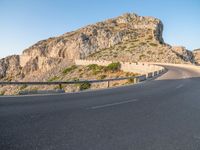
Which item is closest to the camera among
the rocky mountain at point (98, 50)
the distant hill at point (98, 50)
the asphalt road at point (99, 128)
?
the asphalt road at point (99, 128)

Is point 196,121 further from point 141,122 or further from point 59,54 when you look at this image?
point 59,54

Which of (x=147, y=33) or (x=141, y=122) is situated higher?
(x=147, y=33)

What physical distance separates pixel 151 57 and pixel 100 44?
4400 centimetres

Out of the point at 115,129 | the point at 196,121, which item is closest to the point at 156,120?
the point at 196,121

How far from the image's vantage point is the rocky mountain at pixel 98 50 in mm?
102312

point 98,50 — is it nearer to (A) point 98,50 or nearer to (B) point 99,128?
(A) point 98,50

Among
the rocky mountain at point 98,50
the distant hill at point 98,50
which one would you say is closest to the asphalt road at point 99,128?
the distant hill at point 98,50

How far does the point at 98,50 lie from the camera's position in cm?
13012

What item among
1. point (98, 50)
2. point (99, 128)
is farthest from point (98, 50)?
point (99, 128)

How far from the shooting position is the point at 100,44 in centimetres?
13238

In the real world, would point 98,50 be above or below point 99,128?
above

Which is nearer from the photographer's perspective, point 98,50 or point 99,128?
point 99,128

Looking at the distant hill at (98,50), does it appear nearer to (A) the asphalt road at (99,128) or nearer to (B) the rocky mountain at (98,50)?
(B) the rocky mountain at (98,50)

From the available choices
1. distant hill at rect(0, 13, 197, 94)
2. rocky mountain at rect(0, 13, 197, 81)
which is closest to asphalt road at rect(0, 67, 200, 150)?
distant hill at rect(0, 13, 197, 94)
